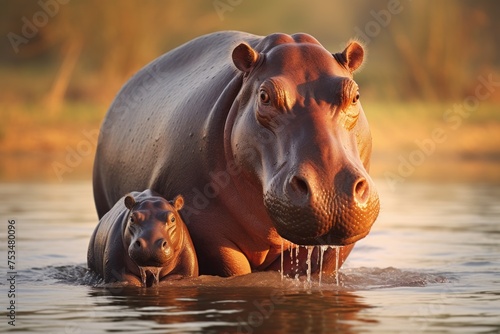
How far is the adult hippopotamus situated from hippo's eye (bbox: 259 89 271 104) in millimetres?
12

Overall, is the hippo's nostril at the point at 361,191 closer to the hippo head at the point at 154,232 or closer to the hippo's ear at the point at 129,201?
the hippo head at the point at 154,232

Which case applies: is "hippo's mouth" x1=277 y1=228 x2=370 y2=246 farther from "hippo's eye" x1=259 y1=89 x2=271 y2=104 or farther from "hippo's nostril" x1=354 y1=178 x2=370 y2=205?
"hippo's eye" x1=259 y1=89 x2=271 y2=104

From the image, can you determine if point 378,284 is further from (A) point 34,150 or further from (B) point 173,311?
(A) point 34,150

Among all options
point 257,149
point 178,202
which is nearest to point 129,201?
point 178,202

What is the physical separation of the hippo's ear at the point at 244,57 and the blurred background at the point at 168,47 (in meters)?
10.8

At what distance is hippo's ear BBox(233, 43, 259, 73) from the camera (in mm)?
7492

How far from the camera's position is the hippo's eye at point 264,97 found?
7.13 metres

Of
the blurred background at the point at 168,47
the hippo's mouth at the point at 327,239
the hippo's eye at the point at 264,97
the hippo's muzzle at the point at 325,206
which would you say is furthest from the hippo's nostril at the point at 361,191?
the blurred background at the point at 168,47

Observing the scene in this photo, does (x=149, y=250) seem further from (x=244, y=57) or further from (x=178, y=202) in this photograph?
(x=244, y=57)

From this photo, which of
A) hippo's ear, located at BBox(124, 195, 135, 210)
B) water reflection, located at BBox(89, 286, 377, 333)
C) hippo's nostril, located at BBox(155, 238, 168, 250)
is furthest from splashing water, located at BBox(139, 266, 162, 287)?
hippo's ear, located at BBox(124, 195, 135, 210)

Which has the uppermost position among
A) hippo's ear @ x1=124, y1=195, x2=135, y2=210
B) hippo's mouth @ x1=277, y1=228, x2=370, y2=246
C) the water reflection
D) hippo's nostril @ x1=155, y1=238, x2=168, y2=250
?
hippo's ear @ x1=124, y1=195, x2=135, y2=210

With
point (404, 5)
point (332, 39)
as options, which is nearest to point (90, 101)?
point (404, 5)

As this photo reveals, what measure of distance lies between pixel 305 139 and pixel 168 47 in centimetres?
3103

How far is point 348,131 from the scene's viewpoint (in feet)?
23.2
